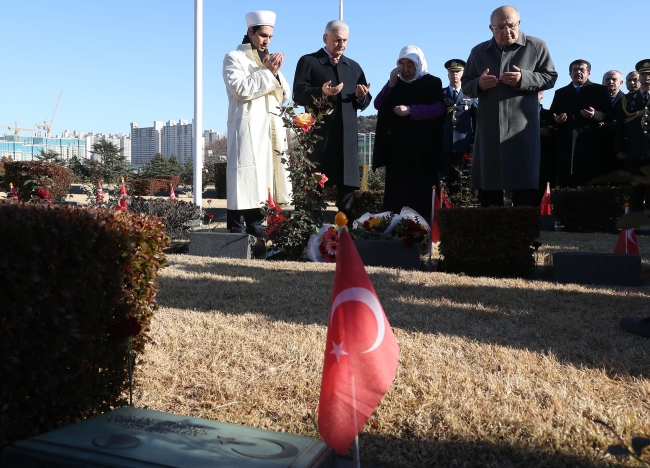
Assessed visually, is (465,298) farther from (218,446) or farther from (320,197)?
(218,446)

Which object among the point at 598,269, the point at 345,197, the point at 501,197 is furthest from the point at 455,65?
the point at 598,269

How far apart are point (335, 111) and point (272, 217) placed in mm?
1462

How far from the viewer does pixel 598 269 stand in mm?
6164

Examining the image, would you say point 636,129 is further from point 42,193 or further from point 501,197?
point 42,193

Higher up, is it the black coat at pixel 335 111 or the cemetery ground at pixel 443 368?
the black coat at pixel 335 111

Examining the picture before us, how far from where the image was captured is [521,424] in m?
2.72

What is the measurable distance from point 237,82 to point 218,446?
6.25 metres

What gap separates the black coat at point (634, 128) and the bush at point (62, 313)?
875cm

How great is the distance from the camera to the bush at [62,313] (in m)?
2.16

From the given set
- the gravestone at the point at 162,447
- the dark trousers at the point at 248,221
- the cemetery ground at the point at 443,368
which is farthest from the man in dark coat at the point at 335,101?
the gravestone at the point at 162,447

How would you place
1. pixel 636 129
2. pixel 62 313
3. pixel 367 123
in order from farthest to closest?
pixel 367 123 → pixel 636 129 → pixel 62 313

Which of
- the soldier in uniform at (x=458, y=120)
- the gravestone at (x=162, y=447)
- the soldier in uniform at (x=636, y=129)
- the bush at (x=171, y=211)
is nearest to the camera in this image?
the gravestone at (x=162, y=447)

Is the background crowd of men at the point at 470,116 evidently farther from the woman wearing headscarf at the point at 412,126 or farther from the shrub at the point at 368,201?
the shrub at the point at 368,201

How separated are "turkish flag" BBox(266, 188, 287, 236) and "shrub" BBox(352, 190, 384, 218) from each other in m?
5.68
